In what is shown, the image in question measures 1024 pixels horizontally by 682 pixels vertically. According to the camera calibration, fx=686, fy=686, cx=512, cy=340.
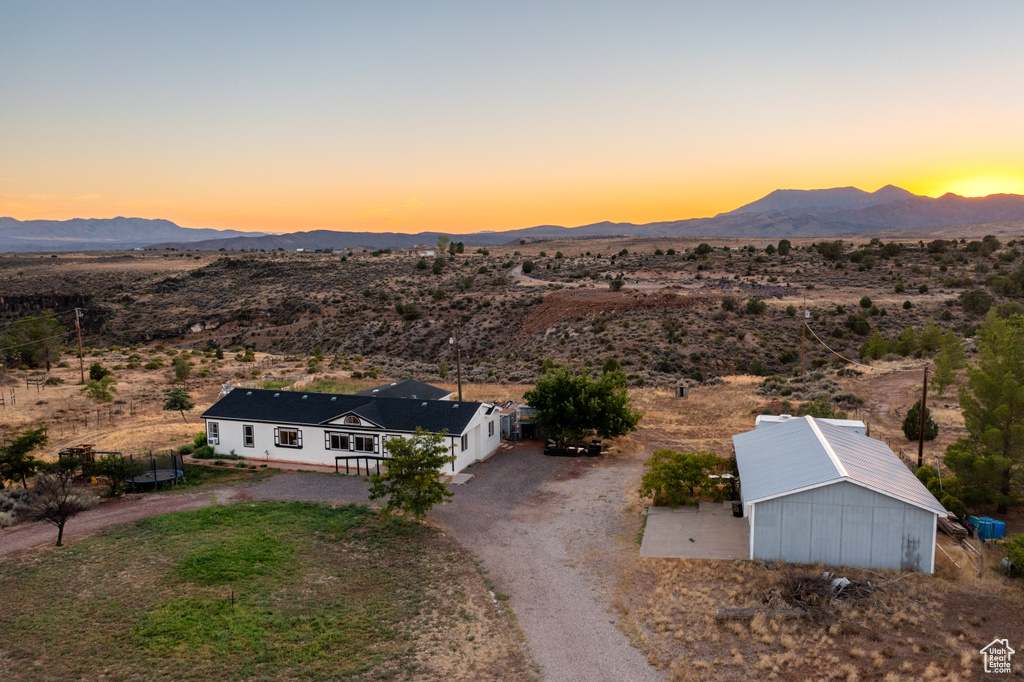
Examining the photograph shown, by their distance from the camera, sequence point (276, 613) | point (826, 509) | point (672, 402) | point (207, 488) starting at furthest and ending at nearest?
point (672, 402), point (207, 488), point (826, 509), point (276, 613)

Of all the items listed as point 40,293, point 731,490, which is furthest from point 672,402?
point 40,293

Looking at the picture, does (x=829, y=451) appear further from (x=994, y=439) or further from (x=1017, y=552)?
(x=994, y=439)

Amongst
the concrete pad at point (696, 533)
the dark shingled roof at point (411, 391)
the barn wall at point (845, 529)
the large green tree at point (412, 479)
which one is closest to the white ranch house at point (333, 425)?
the dark shingled roof at point (411, 391)

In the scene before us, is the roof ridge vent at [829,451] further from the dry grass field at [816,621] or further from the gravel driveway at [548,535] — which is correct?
the gravel driveway at [548,535]

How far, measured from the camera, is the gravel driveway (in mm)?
15312

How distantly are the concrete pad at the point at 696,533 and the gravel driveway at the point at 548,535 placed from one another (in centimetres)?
121

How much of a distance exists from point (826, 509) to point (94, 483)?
27351 mm

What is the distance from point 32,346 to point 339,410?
118 feet

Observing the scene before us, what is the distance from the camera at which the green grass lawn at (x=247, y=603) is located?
14.7m

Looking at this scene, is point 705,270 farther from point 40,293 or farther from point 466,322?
point 40,293

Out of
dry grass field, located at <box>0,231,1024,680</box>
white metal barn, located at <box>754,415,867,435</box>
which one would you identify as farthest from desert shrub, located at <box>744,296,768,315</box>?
white metal barn, located at <box>754,415,867,435</box>

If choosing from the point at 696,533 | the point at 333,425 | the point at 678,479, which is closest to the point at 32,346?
the point at 333,425

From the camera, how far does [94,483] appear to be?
28.1m

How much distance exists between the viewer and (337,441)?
30625 mm
